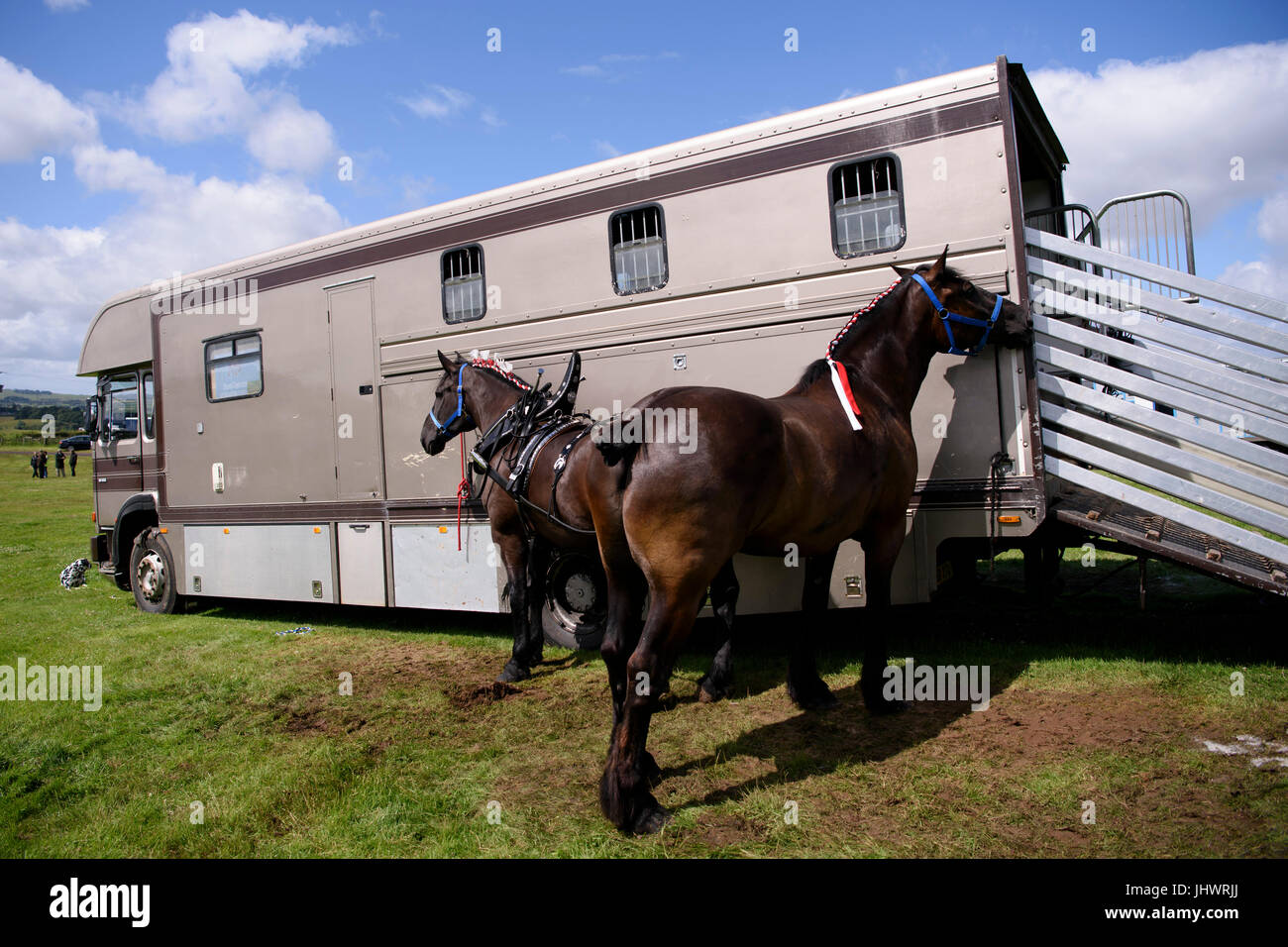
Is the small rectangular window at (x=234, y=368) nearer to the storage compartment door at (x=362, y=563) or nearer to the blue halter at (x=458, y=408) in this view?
the storage compartment door at (x=362, y=563)

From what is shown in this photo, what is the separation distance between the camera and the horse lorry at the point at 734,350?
4.88 meters

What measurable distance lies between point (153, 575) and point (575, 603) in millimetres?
5963

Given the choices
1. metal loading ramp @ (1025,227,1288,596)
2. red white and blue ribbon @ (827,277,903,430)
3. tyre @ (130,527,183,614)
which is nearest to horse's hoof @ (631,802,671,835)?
red white and blue ribbon @ (827,277,903,430)

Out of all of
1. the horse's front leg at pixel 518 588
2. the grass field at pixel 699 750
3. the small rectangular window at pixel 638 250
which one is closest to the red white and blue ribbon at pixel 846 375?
the small rectangular window at pixel 638 250

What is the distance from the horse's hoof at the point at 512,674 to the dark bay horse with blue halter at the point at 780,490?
83.5 inches

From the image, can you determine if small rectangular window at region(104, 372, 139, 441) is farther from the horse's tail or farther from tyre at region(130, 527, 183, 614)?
the horse's tail

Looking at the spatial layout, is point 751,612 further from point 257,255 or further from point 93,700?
point 257,255

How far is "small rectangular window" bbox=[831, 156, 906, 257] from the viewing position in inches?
211

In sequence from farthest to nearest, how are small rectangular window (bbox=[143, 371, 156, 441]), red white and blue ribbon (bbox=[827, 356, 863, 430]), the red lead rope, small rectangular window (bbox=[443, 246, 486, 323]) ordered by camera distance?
small rectangular window (bbox=[143, 371, 156, 441]), small rectangular window (bbox=[443, 246, 486, 323]), the red lead rope, red white and blue ribbon (bbox=[827, 356, 863, 430])

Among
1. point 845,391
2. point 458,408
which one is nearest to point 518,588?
point 458,408

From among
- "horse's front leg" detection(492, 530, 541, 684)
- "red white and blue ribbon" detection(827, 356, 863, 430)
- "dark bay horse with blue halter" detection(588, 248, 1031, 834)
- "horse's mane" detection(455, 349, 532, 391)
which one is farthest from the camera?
"horse's mane" detection(455, 349, 532, 391)

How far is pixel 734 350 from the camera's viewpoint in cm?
578
